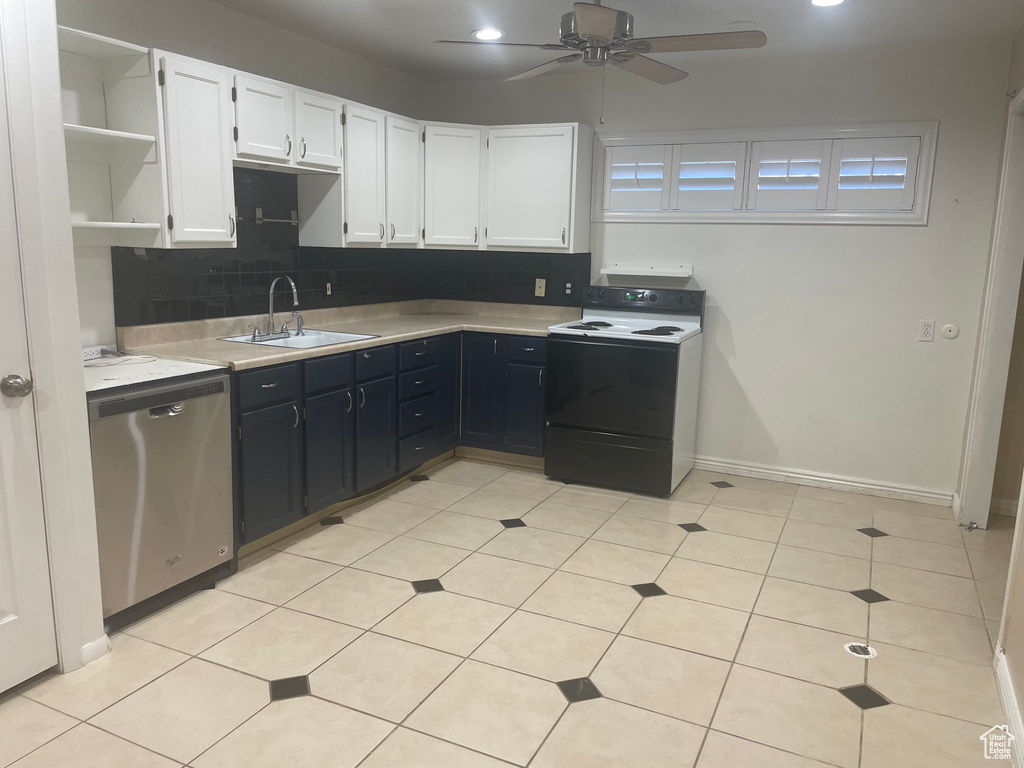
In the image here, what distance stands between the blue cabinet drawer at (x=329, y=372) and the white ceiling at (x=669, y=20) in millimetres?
1706

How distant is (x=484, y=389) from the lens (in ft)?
15.3

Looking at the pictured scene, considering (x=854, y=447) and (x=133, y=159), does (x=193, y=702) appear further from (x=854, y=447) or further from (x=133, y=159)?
(x=854, y=447)

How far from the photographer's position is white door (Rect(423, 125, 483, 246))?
470 cm

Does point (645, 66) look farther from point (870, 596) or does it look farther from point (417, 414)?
point (870, 596)

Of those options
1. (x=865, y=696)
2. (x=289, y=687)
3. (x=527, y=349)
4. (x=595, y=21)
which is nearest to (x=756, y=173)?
(x=527, y=349)

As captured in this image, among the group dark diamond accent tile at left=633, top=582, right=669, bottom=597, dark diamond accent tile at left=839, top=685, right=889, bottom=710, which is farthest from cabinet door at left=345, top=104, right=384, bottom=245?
dark diamond accent tile at left=839, top=685, right=889, bottom=710

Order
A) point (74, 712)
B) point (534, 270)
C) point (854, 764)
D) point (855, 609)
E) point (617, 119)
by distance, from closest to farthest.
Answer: point (854, 764) < point (74, 712) < point (855, 609) < point (617, 119) < point (534, 270)

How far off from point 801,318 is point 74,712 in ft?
13.2

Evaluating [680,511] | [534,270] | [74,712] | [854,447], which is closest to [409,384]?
[534,270]

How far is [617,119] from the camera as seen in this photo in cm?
468

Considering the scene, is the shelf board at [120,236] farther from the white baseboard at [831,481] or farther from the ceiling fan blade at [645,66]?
the white baseboard at [831,481]

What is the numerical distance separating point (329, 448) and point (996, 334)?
3469 mm

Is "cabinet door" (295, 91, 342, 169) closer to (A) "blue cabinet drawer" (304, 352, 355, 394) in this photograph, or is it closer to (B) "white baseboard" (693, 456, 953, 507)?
(A) "blue cabinet drawer" (304, 352, 355, 394)

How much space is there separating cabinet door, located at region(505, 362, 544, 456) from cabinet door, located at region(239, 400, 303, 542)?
1.58 meters
